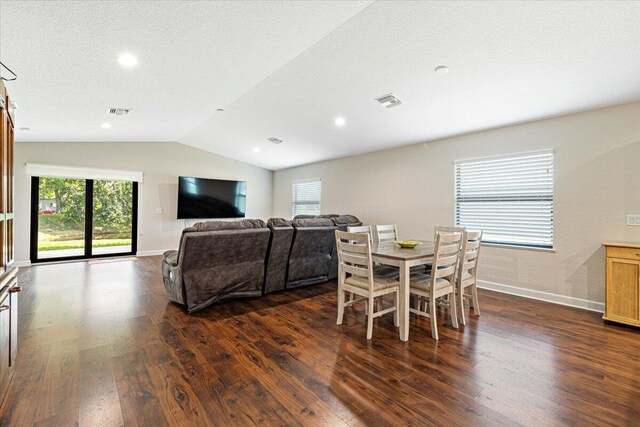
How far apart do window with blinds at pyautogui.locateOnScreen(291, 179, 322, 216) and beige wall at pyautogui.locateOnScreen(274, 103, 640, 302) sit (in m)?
2.70

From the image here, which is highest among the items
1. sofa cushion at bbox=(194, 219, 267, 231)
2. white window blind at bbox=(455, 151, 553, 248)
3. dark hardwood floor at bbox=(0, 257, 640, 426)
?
white window blind at bbox=(455, 151, 553, 248)

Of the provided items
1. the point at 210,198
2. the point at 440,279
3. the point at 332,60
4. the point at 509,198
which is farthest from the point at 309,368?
the point at 210,198

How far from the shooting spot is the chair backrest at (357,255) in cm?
283

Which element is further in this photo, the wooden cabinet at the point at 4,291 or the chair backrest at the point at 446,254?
the chair backrest at the point at 446,254

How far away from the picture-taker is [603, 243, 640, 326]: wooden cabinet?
9.95 feet

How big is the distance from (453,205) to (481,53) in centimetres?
257

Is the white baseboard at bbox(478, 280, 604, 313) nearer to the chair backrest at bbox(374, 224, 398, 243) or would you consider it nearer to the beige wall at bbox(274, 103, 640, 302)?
the beige wall at bbox(274, 103, 640, 302)

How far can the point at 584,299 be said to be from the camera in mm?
3646

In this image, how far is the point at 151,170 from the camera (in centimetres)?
738

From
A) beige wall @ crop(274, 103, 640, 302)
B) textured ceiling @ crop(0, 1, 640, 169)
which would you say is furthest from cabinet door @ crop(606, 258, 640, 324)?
textured ceiling @ crop(0, 1, 640, 169)

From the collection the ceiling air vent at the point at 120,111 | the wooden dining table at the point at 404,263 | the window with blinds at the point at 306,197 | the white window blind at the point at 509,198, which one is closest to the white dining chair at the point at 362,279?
the wooden dining table at the point at 404,263

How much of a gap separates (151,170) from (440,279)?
713 cm

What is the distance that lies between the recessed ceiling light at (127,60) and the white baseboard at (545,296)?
17.4 feet

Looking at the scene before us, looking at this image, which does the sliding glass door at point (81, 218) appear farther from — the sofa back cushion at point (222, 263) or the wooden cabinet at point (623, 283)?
the wooden cabinet at point (623, 283)
